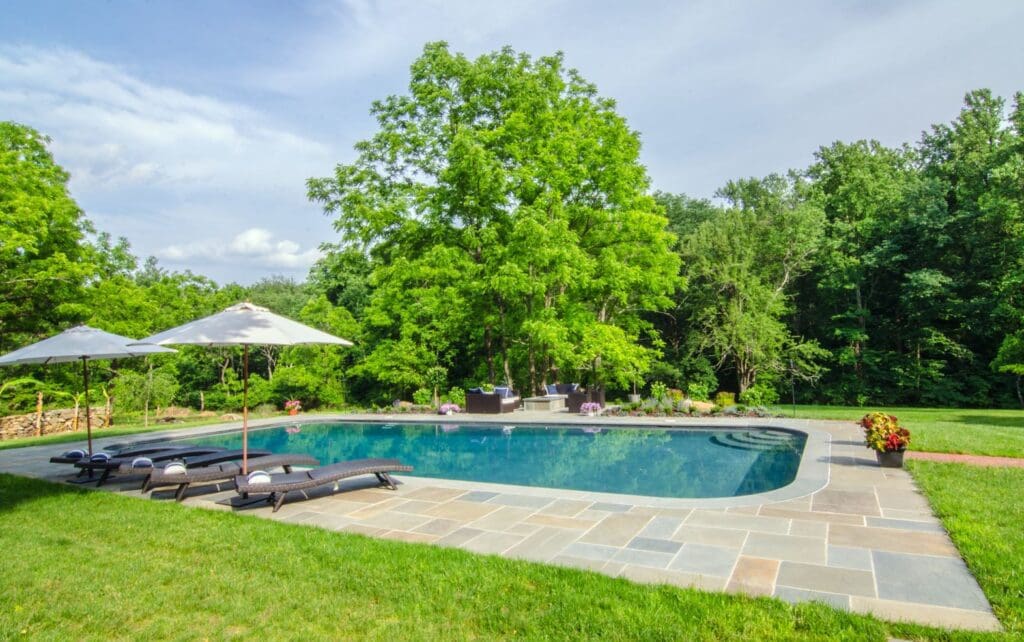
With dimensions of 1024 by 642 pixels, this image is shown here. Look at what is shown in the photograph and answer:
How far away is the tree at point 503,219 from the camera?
57.0 ft

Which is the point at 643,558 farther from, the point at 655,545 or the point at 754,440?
the point at 754,440

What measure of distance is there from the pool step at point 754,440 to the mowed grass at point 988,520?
327 cm

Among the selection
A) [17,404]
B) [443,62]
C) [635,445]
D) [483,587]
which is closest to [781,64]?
[635,445]

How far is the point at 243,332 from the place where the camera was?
18.6 feet

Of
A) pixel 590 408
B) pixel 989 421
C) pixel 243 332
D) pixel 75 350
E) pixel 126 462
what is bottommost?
pixel 989 421

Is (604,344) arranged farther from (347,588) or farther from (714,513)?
(347,588)

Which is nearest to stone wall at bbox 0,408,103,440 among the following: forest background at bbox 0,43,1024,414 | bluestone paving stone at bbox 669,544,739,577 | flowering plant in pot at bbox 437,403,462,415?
forest background at bbox 0,43,1024,414

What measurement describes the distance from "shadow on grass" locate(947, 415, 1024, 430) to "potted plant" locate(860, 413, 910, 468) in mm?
6838

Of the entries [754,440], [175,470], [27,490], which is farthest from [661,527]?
[27,490]

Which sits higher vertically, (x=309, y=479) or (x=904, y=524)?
(x=309, y=479)

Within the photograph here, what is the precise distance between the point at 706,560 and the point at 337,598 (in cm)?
249

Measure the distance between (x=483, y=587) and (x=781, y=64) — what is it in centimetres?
1277

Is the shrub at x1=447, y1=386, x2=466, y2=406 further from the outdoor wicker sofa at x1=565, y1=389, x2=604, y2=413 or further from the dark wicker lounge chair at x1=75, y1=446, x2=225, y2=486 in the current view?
the dark wicker lounge chair at x1=75, y1=446, x2=225, y2=486

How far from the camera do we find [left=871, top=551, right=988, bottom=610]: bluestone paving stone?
3076 millimetres
